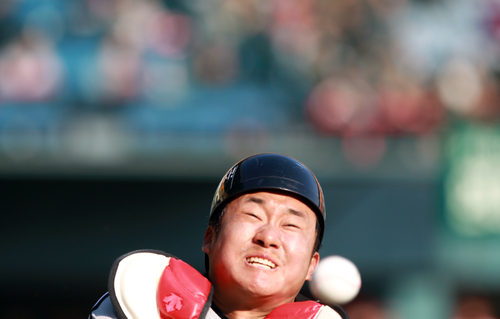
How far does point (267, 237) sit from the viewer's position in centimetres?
167

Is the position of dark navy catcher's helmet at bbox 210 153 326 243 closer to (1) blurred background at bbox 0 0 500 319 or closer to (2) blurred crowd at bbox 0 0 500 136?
(1) blurred background at bbox 0 0 500 319

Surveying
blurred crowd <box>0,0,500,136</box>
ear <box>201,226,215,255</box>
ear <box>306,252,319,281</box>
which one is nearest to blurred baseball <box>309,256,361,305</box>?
ear <box>306,252,319,281</box>

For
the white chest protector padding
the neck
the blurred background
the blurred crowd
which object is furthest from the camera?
the blurred crowd

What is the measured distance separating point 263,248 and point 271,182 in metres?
0.20

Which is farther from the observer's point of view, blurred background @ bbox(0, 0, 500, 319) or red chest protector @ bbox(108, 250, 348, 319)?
blurred background @ bbox(0, 0, 500, 319)

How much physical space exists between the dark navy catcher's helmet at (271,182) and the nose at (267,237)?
0.41 ft

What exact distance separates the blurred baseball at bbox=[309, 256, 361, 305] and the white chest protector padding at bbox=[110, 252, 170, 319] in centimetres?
48

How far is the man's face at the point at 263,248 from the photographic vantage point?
1.67 m

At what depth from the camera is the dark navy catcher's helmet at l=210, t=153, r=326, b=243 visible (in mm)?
1752

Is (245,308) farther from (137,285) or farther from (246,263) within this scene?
(137,285)

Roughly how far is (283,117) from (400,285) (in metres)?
2.12

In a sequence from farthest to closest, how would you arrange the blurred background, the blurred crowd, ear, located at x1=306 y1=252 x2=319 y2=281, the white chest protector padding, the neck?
the blurred crowd < the blurred background < ear, located at x1=306 y1=252 x2=319 y2=281 < the neck < the white chest protector padding

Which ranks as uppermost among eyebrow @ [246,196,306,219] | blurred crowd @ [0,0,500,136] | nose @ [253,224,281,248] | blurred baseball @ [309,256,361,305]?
blurred crowd @ [0,0,500,136]

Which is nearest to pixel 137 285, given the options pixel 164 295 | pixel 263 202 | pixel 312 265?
pixel 164 295
